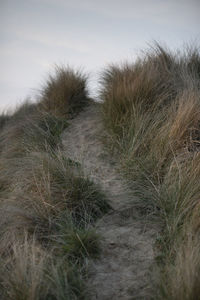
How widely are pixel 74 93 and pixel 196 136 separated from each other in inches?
108

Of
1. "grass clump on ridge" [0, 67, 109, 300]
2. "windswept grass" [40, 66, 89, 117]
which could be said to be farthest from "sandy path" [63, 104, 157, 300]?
"windswept grass" [40, 66, 89, 117]

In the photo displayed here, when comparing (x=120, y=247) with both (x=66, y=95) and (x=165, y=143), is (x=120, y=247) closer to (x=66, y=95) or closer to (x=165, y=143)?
(x=165, y=143)

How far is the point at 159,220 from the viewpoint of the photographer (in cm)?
291

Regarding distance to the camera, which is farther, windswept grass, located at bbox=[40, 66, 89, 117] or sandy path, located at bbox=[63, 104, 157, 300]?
windswept grass, located at bbox=[40, 66, 89, 117]

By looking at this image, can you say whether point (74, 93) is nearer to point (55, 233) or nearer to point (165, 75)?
Result: point (165, 75)

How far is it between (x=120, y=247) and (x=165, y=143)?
4.22ft

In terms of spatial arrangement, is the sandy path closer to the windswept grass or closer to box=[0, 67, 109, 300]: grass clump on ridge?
box=[0, 67, 109, 300]: grass clump on ridge

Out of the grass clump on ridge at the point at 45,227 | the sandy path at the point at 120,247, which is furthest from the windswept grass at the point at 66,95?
the sandy path at the point at 120,247

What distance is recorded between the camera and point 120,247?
108 inches

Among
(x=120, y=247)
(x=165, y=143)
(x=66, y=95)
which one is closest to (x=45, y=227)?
(x=120, y=247)

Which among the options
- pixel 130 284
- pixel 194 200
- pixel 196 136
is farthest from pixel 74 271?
pixel 196 136

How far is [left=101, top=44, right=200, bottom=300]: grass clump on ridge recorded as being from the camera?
85.9 inches

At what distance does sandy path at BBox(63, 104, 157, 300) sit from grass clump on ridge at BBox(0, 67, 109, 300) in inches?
4.0

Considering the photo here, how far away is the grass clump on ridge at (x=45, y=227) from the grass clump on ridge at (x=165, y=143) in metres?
0.54
